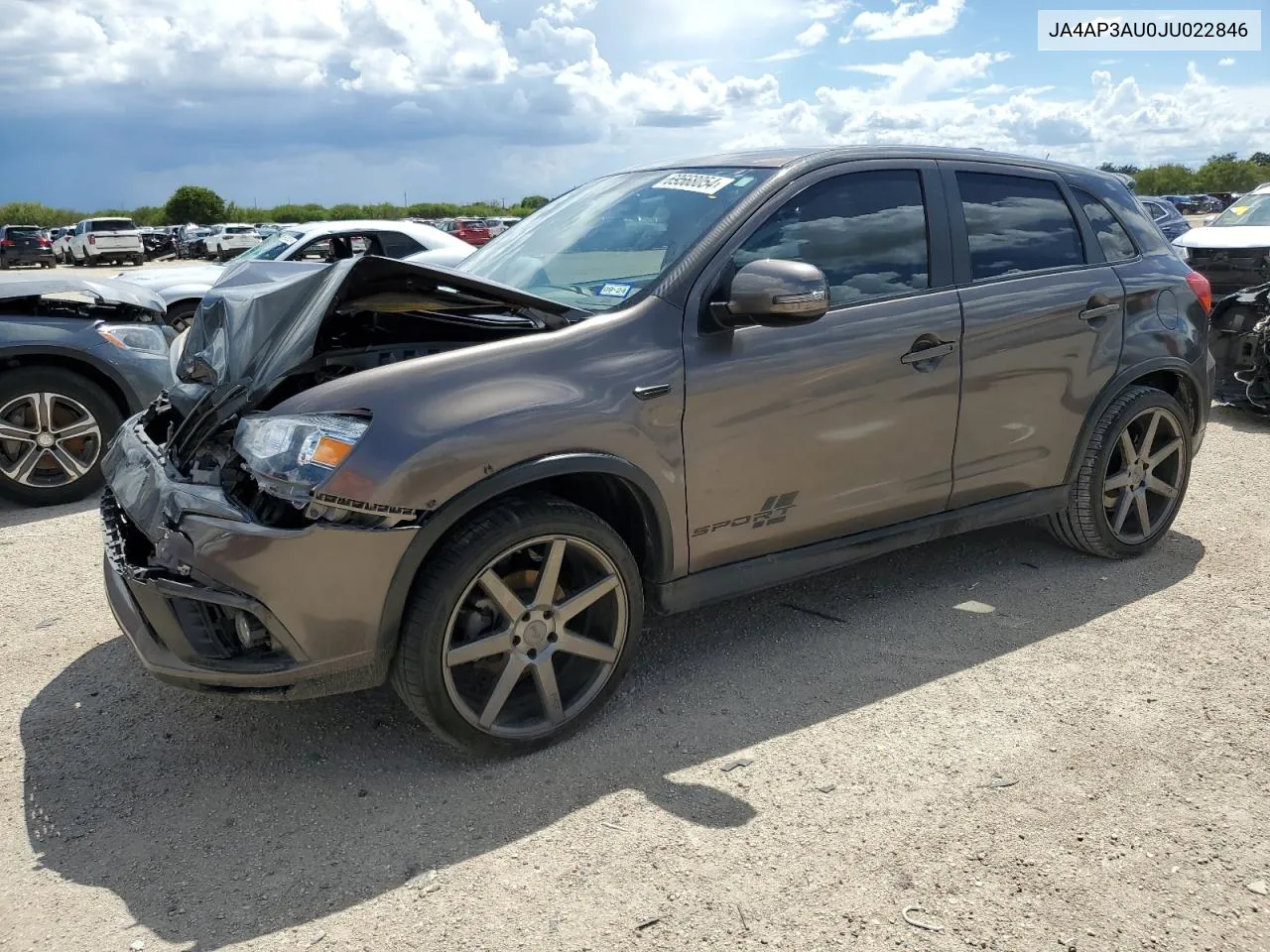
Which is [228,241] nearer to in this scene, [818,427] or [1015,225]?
[1015,225]

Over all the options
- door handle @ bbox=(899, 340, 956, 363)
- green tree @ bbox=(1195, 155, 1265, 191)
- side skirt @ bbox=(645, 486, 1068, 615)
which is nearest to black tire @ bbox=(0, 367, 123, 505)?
side skirt @ bbox=(645, 486, 1068, 615)

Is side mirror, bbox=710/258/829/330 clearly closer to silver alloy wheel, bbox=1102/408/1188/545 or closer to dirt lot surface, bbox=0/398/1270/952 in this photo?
dirt lot surface, bbox=0/398/1270/952

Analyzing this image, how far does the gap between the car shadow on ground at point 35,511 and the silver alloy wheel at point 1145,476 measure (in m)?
5.41

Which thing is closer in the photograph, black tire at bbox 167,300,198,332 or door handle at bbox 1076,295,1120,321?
door handle at bbox 1076,295,1120,321

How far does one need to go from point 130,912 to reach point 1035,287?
12.5 ft

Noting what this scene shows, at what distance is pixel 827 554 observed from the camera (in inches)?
147

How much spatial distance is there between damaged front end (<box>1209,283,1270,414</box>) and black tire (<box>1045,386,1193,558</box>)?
11.7 feet

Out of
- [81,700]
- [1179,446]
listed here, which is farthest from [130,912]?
[1179,446]

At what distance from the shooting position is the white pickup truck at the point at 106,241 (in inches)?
1428

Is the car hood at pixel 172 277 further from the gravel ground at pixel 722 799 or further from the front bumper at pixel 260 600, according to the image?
the front bumper at pixel 260 600

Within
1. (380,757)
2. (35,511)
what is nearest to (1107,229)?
(380,757)

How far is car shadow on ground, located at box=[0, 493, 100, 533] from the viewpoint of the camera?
19.2 ft

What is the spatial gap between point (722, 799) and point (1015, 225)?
106 inches

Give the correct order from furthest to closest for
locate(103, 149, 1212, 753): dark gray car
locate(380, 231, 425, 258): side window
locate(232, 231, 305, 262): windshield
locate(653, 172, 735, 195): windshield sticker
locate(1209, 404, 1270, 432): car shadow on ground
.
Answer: locate(380, 231, 425, 258): side window < locate(232, 231, 305, 262): windshield < locate(1209, 404, 1270, 432): car shadow on ground < locate(653, 172, 735, 195): windshield sticker < locate(103, 149, 1212, 753): dark gray car
